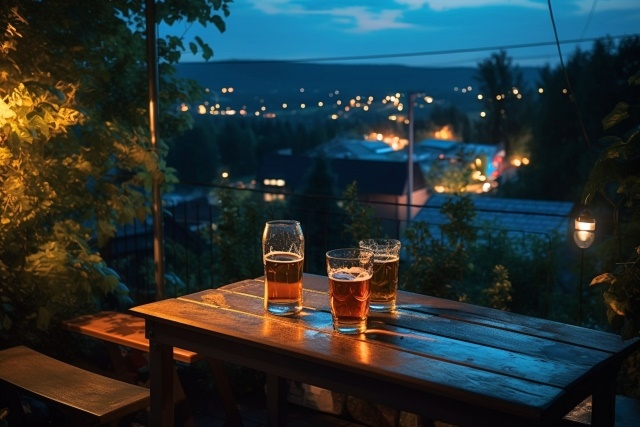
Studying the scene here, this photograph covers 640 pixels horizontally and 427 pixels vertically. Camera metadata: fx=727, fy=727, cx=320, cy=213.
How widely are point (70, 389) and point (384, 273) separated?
1194 millimetres

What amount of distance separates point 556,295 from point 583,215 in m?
9.68

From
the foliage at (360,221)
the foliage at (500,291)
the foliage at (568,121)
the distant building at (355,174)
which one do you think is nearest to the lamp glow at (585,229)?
the foliage at (500,291)

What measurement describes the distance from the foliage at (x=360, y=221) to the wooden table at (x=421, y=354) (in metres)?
1.66

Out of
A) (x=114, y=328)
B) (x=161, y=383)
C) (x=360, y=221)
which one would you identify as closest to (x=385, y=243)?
(x=161, y=383)

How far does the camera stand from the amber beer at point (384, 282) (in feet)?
6.77

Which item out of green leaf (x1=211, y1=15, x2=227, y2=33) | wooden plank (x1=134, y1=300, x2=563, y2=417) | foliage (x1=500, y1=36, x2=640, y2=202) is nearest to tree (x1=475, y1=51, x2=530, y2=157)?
foliage (x1=500, y1=36, x2=640, y2=202)

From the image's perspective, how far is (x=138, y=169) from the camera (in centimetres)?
357

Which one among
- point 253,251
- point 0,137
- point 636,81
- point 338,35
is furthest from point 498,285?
point 338,35

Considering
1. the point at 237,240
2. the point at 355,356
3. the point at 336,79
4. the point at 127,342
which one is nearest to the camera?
the point at 355,356

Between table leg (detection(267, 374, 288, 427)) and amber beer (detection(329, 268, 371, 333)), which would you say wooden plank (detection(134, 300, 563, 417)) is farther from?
table leg (detection(267, 374, 288, 427))

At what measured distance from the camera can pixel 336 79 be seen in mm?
22375

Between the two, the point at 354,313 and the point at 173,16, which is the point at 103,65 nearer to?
the point at 173,16

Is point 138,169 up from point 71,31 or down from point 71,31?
down

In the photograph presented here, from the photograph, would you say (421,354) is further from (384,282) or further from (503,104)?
(503,104)
